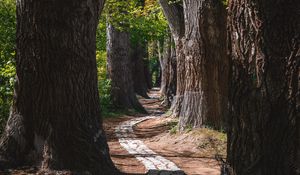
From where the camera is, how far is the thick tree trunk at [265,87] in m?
A: 4.00

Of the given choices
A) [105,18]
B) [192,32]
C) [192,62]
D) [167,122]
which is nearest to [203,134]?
[192,62]

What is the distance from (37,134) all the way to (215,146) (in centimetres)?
479

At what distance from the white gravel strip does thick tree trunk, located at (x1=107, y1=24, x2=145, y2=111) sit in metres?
4.99

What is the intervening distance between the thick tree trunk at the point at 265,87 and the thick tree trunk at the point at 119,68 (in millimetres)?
14739

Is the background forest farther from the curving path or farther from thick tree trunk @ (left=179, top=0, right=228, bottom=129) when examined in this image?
thick tree trunk @ (left=179, top=0, right=228, bottom=129)

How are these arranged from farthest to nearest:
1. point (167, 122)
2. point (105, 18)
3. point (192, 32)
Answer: point (105, 18) < point (167, 122) < point (192, 32)

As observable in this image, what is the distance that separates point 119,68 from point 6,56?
372 inches

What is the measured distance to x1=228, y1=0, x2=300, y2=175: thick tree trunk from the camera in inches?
157

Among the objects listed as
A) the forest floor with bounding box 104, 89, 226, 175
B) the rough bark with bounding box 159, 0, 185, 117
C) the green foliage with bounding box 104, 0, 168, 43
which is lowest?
the forest floor with bounding box 104, 89, 226, 175

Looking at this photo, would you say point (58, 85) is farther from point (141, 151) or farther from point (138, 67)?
point (138, 67)

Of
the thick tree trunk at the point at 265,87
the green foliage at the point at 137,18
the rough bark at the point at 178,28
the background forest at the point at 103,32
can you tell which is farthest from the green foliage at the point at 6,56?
the green foliage at the point at 137,18

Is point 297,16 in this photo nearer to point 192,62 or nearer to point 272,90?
point 272,90

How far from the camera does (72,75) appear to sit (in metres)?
6.29

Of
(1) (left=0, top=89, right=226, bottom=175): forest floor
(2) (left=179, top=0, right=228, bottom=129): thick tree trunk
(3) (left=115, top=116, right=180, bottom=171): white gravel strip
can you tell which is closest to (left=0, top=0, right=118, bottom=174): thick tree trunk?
(1) (left=0, top=89, right=226, bottom=175): forest floor
